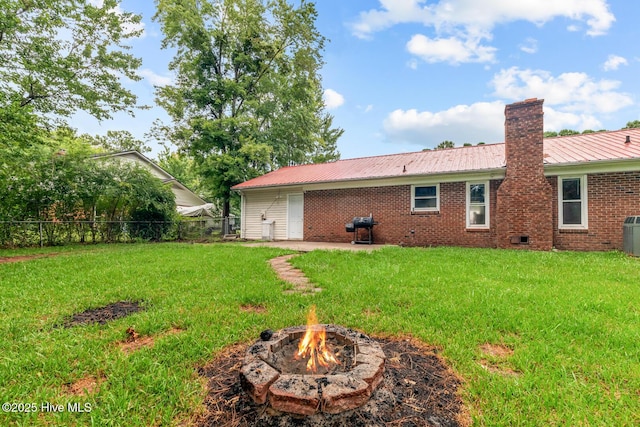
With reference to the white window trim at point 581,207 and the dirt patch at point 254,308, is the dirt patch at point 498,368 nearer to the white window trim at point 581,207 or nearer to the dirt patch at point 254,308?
the dirt patch at point 254,308

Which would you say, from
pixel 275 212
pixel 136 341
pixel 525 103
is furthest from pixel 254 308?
pixel 275 212

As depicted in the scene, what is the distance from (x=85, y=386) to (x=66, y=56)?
14196 millimetres

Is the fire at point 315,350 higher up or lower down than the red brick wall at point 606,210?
lower down

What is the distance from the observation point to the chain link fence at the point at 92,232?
905cm

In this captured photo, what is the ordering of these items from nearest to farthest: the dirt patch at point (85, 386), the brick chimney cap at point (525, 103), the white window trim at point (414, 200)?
the dirt patch at point (85, 386), the brick chimney cap at point (525, 103), the white window trim at point (414, 200)

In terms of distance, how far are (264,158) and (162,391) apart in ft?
49.0

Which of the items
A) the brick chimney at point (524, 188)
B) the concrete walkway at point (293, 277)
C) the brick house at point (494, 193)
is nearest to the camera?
the concrete walkway at point (293, 277)

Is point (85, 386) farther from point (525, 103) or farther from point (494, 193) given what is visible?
point (525, 103)

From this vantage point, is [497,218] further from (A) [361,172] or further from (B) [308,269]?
(B) [308,269]

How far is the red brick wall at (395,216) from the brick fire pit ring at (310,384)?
8.54m

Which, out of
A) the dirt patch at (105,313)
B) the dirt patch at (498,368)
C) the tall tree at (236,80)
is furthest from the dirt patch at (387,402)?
the tall tree at (236,80)

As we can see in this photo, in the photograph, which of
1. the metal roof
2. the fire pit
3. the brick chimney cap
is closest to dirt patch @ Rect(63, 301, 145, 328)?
the fire pit

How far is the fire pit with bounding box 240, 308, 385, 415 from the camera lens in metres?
1.40

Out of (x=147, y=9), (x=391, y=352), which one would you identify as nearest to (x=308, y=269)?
(x=391, y=352)
